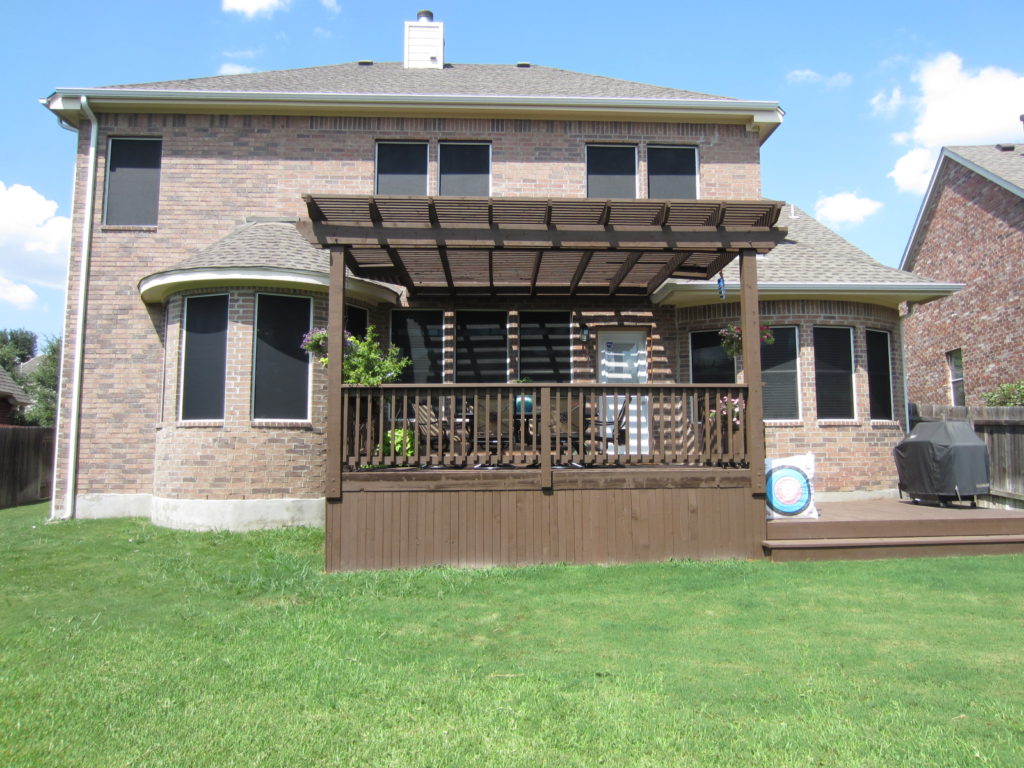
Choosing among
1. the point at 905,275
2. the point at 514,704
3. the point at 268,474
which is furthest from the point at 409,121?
the point at 514,704

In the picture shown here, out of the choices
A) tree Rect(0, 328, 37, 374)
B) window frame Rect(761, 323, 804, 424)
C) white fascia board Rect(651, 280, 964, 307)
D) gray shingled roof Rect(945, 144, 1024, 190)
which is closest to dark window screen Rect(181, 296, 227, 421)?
white fascia board Rect(651, 280, 964, 307)

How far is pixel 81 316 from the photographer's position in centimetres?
1023

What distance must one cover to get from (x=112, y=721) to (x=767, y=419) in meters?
8.78

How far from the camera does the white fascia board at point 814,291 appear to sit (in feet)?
31.9

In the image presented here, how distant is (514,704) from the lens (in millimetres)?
3678

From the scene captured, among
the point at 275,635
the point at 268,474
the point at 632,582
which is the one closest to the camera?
the point at 275,635

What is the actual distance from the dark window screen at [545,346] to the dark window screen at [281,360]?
10.4 ft

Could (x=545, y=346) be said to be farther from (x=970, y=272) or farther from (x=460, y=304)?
(x=970, y=272)

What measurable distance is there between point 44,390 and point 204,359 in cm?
2598

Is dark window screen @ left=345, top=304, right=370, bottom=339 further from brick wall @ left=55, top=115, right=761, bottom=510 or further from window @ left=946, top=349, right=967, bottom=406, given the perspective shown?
window @ left=946, top=349, right=967, bottom=406

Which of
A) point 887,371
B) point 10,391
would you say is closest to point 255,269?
point 887,371

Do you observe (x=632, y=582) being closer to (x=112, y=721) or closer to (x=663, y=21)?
(x=112, y=721)

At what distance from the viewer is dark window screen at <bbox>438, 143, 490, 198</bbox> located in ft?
36.2

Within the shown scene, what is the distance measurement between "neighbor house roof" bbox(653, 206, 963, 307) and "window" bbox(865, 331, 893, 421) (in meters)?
0.57
